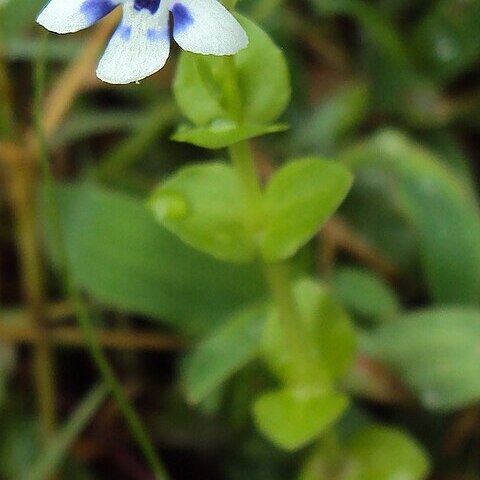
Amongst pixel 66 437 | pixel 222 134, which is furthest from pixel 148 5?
pixel 66 437

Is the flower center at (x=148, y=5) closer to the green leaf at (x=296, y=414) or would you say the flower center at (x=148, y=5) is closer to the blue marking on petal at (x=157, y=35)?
the blue marking on petal at (x=157, y=35)

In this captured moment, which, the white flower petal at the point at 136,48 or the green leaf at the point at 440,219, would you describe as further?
the green leaf at the point at 440,219

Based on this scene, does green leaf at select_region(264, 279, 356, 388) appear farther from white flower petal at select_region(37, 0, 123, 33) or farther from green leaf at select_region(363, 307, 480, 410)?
white flower petal at select_region(37, 0, 123, 33)

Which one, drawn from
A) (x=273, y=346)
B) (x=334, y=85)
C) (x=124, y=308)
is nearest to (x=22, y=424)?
(x=124, y=308)

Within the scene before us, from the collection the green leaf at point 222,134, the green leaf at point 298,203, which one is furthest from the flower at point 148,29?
the green leaf at point 298,203

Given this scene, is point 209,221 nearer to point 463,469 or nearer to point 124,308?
point 124,308

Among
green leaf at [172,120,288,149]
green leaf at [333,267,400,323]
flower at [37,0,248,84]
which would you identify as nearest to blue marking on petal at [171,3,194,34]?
flower at [37,0,248,84]

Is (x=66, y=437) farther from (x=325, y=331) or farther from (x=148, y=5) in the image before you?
(x=148, y=5)
